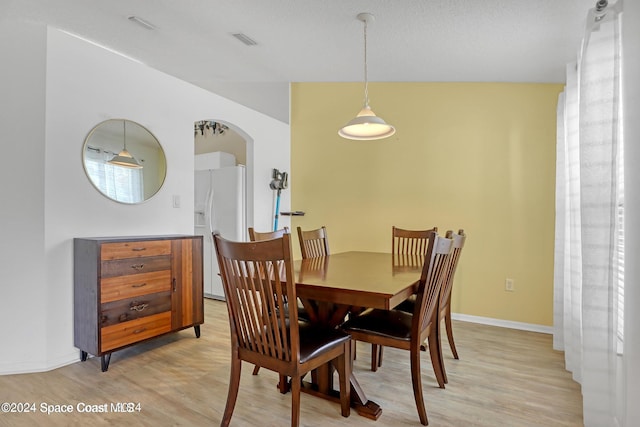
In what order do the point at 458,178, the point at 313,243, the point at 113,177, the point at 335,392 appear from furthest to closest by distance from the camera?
the point at 458,178
the point at 313,243
the point at 113,177
the point at 335,392

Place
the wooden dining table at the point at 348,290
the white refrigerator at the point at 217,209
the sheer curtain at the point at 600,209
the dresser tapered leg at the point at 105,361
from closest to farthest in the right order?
the wooden dining table at the point at 348,290, the sheer curtain at the point at 600,209, the dresser tapered leg at the point at 105,361, the white refrigerator at the point at 217,209

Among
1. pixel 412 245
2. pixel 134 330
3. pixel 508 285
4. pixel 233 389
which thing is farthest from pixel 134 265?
pixel 508 285

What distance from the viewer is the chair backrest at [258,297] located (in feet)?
4.51

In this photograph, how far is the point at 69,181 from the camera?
2445 millimetres

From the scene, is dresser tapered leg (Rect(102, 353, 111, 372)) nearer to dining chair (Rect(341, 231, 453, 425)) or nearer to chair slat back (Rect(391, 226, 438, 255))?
dining chair (Rect(341, 231, 453, 425))

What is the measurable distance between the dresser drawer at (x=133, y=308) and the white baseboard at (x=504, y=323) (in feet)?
8.97

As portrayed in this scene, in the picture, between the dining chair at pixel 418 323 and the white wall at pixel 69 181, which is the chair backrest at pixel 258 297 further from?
the white wall at pixel 69 181

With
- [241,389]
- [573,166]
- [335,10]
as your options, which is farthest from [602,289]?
[335,10]

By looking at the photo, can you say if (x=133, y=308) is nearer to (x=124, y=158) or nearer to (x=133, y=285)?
(x=133, y=285)

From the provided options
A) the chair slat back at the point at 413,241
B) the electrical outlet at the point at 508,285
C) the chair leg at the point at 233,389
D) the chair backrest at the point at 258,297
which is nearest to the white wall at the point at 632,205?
the chair backrest at the point at 258,297

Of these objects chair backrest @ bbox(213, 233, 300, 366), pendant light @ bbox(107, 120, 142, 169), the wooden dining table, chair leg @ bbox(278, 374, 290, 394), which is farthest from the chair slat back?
pendant light @ bbox(107, 120, 142, 169)

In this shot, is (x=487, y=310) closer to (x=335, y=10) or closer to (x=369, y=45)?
(x=369, y=45)

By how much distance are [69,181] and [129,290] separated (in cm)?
89

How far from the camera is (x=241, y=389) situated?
2061mm
